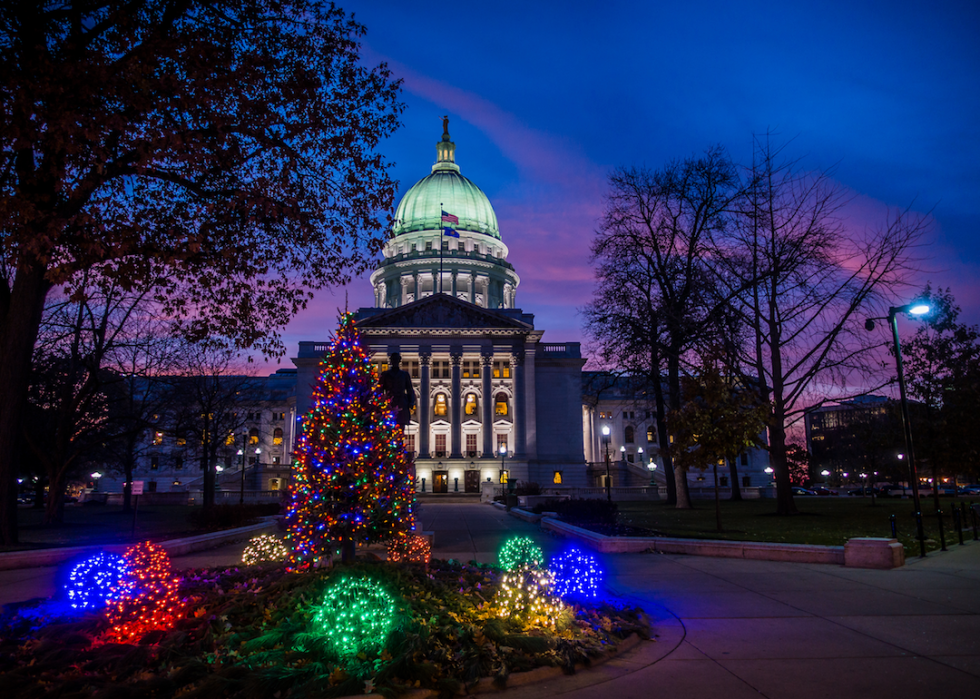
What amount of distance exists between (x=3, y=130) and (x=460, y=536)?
15.2 metres

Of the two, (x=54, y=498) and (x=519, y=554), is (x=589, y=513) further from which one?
(x=54, y=498)

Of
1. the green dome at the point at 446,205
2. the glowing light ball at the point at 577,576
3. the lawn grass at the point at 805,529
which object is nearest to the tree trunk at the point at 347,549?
the glowing light ball at the point at 577,576

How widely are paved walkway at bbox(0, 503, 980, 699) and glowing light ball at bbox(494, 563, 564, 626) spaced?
3.30ft

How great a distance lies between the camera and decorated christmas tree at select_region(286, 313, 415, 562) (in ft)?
29.8

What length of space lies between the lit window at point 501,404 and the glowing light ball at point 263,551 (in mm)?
60409

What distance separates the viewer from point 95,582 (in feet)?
26.3

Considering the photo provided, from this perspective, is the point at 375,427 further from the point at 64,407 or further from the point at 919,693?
the point at 64,407

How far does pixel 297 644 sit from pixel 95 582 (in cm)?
334

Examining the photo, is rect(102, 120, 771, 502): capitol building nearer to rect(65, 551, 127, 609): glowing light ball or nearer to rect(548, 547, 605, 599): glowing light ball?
rect(548, 547, 605, 599): glowing light ball

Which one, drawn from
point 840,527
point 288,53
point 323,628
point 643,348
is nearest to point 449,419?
point 643,348

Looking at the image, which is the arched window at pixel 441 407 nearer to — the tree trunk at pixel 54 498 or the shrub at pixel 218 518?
the shrub at pixel 218 518

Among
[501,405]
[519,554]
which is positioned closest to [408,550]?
[519,554]

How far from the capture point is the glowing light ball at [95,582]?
7.95 m

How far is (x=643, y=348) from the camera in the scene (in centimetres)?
3325
